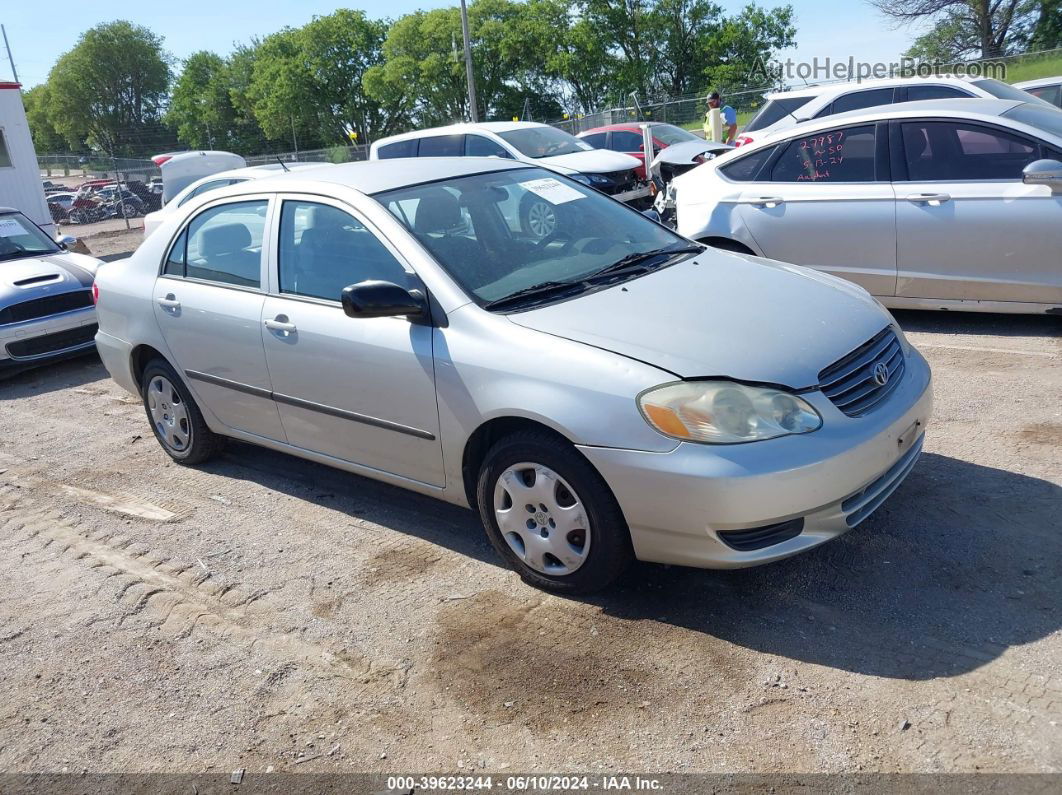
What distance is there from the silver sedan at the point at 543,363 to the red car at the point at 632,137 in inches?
560

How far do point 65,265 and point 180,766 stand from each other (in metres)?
7.73

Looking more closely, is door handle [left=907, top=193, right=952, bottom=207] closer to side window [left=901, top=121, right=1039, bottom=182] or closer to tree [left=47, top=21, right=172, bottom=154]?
side window [left=901, top=121, right=1039, bottom=182]

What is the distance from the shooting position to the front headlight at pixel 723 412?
10.6 feet

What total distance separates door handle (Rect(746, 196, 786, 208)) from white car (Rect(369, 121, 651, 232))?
601 centimetres

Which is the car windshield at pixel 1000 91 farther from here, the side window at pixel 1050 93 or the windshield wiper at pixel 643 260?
the windshield wiper at pixel 643 260

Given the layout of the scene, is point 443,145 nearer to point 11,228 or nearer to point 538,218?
point 11,228

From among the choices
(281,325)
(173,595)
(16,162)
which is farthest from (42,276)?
A: (16,162)

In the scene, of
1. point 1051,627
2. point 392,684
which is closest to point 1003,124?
point 1051,627

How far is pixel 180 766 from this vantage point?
9.96ft

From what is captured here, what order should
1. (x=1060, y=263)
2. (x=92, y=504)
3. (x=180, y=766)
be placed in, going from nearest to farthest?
1. (x=180, y=766)
2. (x=92, y=504)
3. (x=1060, y=263)

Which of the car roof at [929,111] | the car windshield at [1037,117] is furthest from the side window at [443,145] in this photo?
the car windshield at [1037,117]

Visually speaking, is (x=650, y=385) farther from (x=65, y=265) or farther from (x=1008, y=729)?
(x=65, y=265)

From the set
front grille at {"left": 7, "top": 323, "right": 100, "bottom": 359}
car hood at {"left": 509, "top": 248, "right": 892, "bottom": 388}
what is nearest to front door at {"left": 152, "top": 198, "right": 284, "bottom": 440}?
car hood at {"left": 509, "top": 248, "right": 892, "bottom": 388}

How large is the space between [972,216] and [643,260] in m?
3.21
